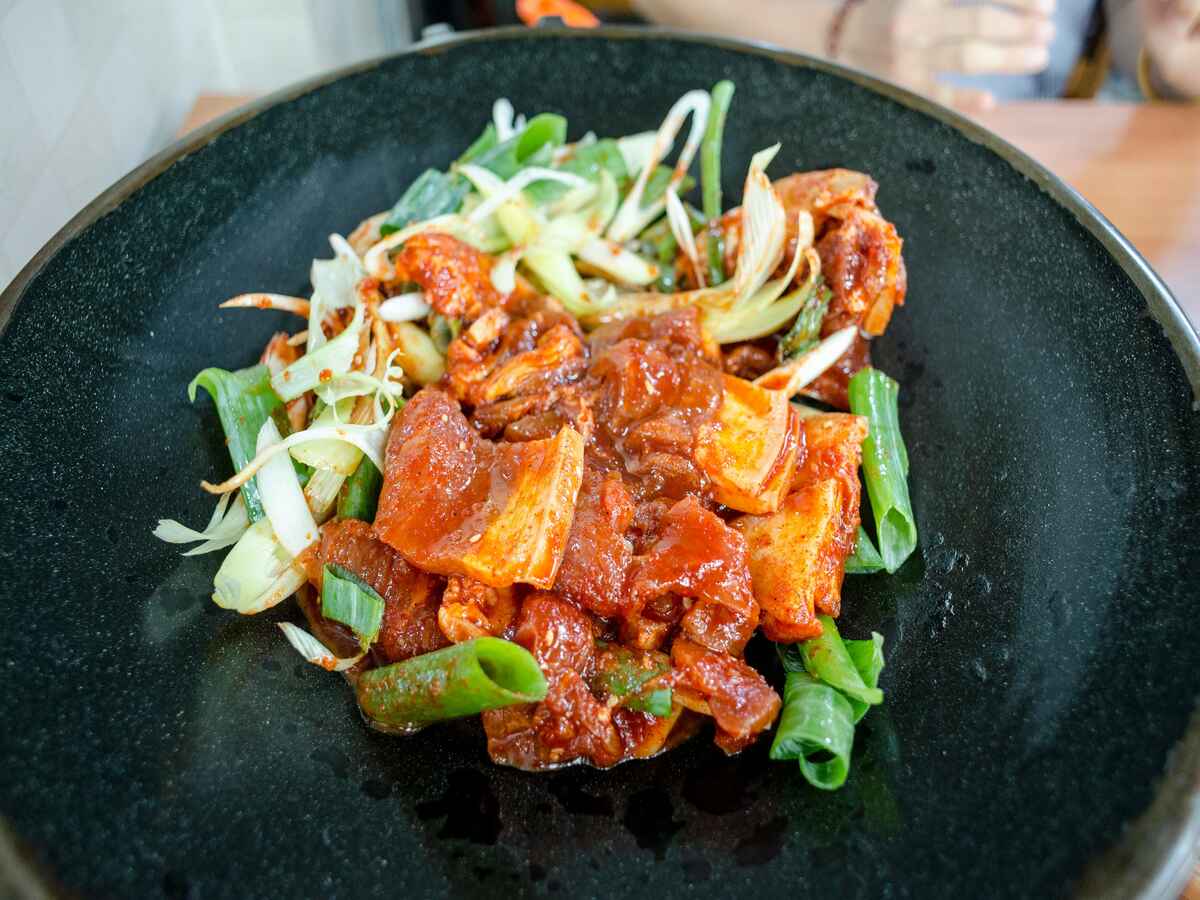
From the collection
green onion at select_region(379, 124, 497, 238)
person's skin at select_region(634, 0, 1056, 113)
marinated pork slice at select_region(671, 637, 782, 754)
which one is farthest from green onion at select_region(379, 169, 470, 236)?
person's skin at select_region(634, 0, 1056, 113)

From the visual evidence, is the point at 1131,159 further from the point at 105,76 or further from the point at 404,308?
the point at 105,76

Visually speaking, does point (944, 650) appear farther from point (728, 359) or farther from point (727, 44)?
point (727, 44)

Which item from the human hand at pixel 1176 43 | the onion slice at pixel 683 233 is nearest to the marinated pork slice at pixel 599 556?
the onion slice at pixel 683 233

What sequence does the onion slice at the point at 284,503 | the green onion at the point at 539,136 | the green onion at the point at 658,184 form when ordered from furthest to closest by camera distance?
the green onion at the point at 658,184, the green onion at the point at 539,136, the onion slice at the point at 284,503

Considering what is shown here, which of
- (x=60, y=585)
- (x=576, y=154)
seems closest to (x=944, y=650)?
(x=60, y=585)

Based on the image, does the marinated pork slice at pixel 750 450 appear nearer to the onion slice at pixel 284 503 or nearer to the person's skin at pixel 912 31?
the onion slice at pixel 284 503

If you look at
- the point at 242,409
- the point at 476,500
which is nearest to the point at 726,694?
the point at 476,500

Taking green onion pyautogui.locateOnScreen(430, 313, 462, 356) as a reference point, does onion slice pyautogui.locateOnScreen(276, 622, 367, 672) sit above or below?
below

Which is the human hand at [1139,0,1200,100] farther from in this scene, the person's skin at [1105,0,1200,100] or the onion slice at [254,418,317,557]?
the onion slice at [254,418,317,557]
